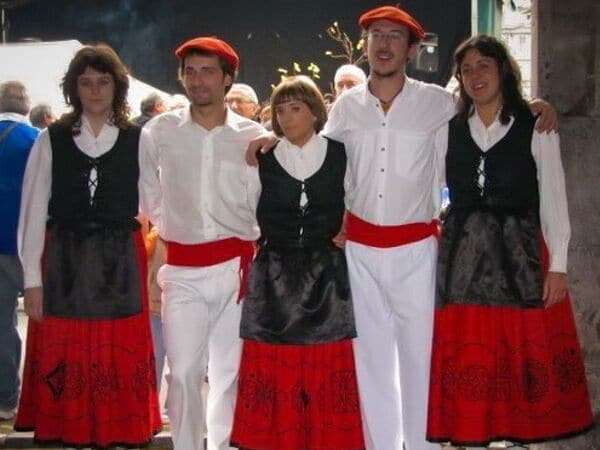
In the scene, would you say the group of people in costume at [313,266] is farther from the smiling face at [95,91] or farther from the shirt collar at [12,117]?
the shirt collar at [12,117]

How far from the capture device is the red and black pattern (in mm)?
4723

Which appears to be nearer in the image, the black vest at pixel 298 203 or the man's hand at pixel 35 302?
the black vest at pixel 298 203

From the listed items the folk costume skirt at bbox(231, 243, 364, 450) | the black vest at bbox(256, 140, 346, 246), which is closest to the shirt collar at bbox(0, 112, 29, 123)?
the black vest at bbox(256, 140, 346, 246)

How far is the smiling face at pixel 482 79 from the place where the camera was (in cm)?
468

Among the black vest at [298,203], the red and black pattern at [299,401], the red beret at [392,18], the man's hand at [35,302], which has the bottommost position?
the red and black pattern at [299,401]

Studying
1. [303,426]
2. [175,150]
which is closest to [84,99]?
[175,150]

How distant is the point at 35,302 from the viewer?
4820 mm

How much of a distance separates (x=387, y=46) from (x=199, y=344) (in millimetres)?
1689

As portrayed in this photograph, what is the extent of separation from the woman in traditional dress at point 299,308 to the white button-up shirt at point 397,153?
127 mm

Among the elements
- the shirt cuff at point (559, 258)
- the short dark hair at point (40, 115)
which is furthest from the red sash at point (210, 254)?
the short dark hair at point (40, 115)

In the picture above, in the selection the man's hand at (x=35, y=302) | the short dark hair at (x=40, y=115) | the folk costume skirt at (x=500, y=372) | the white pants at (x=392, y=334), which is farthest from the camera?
the short dark hair at (x=40, y=115)

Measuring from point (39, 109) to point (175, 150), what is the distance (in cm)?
404

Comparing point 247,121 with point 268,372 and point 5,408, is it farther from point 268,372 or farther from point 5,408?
point 5,408

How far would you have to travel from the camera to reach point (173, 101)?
811cm
